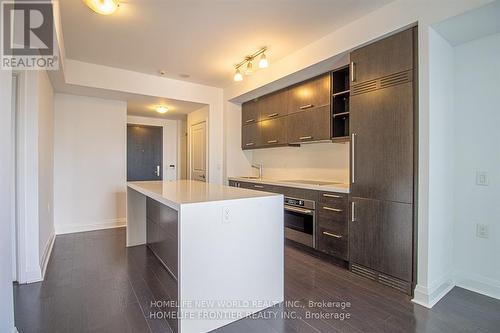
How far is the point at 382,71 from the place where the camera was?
2385 millimetres

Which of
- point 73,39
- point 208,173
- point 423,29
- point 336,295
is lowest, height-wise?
point 336,295

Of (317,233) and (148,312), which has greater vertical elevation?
(317,233)

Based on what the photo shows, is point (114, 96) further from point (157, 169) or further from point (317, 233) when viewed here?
point (317, 233)

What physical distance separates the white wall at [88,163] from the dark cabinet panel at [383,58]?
3.84 m

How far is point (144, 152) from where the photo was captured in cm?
612

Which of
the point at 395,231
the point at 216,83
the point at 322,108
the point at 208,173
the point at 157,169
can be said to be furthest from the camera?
the point at 157,169

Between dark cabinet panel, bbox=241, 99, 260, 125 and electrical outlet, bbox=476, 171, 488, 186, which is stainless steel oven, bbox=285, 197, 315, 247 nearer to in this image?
electrical outlet, bbox=476, 171, 488, 186

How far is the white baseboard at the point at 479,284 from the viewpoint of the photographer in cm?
221

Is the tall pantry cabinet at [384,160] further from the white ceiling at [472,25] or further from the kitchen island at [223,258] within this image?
the kitchen island at [223,258]

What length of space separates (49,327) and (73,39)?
286 cm

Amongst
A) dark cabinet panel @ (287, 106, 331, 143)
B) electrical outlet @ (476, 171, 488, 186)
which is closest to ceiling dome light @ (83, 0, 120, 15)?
dark cabinet panel @ (287, 106, 331, 143)

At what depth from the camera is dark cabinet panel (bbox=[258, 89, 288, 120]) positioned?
12.8 ft

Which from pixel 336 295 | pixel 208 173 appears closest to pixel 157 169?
pixel 208 173

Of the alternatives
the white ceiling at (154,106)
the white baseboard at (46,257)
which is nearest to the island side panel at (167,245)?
the white baseboard at (46,257)
